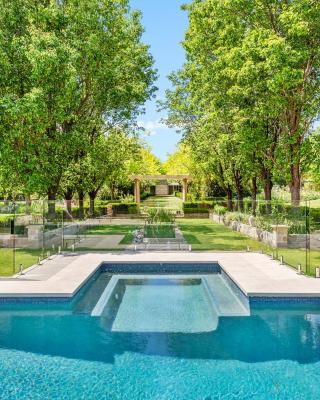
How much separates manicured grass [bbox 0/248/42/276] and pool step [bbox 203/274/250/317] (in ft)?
21.2

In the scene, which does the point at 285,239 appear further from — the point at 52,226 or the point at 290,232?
the point at 52,226

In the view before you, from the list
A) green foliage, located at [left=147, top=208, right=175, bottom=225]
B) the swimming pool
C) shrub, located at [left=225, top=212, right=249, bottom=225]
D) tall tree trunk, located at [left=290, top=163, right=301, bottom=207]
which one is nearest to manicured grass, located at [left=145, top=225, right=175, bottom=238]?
green foliage, located at [left=147, top=208, right=175, bottom=225]

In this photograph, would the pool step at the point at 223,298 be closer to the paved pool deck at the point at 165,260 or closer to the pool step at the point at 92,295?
the paved pool deck at the point at 165,260

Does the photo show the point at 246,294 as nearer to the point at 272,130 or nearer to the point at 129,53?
the point at 272,130

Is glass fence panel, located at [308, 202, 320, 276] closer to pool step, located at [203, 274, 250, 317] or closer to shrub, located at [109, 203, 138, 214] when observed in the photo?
pool step, located at [203, 274, 250, 317]

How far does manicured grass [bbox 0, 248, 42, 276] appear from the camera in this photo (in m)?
14.0

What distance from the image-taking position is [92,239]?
23.3m

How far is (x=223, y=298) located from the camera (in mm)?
12016

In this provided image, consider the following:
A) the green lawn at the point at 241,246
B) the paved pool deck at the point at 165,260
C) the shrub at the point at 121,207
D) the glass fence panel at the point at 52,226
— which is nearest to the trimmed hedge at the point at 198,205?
the shrub at the point at 121,207

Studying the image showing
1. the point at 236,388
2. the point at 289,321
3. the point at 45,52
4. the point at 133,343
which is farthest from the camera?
the point at 45,52

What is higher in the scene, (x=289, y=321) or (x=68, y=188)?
(x=68, y=188)

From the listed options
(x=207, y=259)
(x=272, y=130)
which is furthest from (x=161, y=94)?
(x=207, y=259)

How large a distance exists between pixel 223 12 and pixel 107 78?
8.02 m

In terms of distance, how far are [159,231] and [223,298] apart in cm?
1093
